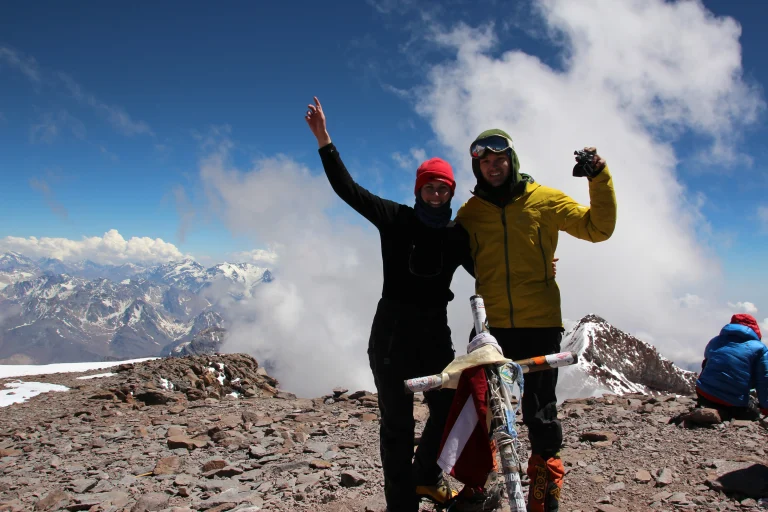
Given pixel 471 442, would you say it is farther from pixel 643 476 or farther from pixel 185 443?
pixel 185 443

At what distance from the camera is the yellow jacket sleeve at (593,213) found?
3.66 metres

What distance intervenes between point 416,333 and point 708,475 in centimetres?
391

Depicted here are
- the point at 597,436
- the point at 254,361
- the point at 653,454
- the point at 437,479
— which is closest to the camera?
the point at 437,479

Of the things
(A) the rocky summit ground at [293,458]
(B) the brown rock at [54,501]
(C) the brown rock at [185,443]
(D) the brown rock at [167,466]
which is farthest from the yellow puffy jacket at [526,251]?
(C) the brown rock at [185,443]

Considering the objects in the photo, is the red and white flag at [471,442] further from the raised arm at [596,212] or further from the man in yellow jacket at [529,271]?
the raised arm at [596,212]

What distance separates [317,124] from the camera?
4008 millimetres

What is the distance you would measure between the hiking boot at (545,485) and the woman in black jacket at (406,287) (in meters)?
1.06

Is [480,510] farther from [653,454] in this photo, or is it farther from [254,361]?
[254,361]

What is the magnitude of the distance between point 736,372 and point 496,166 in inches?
237

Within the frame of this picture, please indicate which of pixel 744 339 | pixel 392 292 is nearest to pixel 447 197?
pixel 392 292

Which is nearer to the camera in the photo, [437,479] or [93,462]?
[437,479]

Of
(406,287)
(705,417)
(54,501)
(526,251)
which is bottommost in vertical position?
(54,501)

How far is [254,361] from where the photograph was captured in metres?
18.6

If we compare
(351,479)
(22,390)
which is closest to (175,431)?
(351,479)
